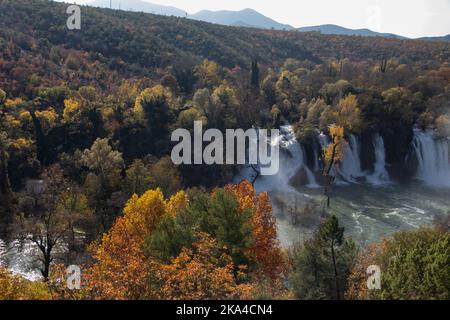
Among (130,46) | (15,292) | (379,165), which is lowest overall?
(379,165)

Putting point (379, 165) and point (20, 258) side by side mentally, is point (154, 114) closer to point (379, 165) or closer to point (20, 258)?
point (20, 258)

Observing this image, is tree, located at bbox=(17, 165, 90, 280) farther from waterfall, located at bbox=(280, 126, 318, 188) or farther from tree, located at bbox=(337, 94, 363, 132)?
tree, located at bbox=(337, 94, 363, 132)

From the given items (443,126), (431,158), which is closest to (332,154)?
(431,158)

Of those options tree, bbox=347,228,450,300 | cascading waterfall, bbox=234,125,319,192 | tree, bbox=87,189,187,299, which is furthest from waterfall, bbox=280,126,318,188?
tree, bbox=347,228,450,300

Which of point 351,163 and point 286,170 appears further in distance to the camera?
point 351,163

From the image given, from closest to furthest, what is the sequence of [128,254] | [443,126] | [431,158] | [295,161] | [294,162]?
[128,254] → [294,162] → [295,161] → [431,158] → [443,126]

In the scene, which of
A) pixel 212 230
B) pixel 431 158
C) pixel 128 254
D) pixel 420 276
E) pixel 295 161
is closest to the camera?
pixel 420 276
